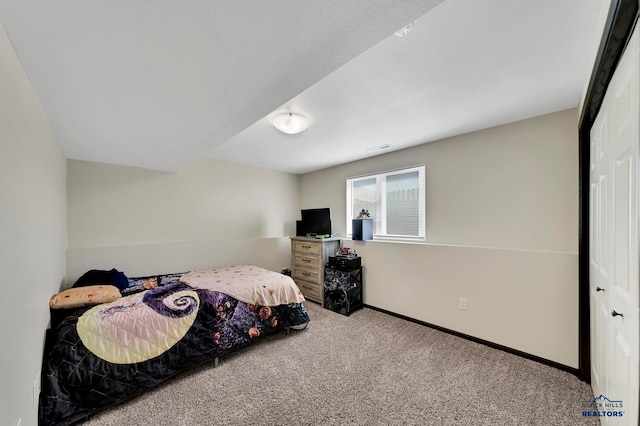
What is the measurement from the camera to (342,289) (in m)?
3.42

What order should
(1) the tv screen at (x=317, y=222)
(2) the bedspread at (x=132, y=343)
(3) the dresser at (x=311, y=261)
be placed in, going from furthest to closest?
(1) the tv screen at (x=317, y=222), (3) the dresser at (x=311, y=261), (2) the bedspread at (x=132, y=343)

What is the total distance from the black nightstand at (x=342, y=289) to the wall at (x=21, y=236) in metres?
2.82

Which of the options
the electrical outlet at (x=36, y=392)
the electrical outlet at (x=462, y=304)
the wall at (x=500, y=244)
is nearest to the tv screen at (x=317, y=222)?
the wall at (x=500, y=244)

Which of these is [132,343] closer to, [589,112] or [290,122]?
[290,122]

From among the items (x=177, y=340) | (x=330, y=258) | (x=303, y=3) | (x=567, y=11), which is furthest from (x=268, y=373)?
(x=567, y=11)

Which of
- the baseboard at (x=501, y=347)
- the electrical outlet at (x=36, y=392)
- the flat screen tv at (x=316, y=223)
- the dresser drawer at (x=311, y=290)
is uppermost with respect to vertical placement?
the flat screen tv at (x=316, y=223)

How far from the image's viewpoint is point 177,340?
203cm

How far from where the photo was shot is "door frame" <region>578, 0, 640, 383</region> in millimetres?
935

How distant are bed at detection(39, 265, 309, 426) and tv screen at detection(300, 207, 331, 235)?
1.42m

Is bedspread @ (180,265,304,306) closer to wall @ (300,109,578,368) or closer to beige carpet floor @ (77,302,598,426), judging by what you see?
beige carpet floor @ (77,302,598,426)

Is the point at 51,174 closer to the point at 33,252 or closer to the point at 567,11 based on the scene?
the point at 33,252

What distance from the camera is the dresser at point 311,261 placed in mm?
3752

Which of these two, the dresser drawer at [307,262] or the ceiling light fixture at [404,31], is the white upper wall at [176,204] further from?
the ceiling light fixture at [404,31]

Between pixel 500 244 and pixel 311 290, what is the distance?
2673mm
